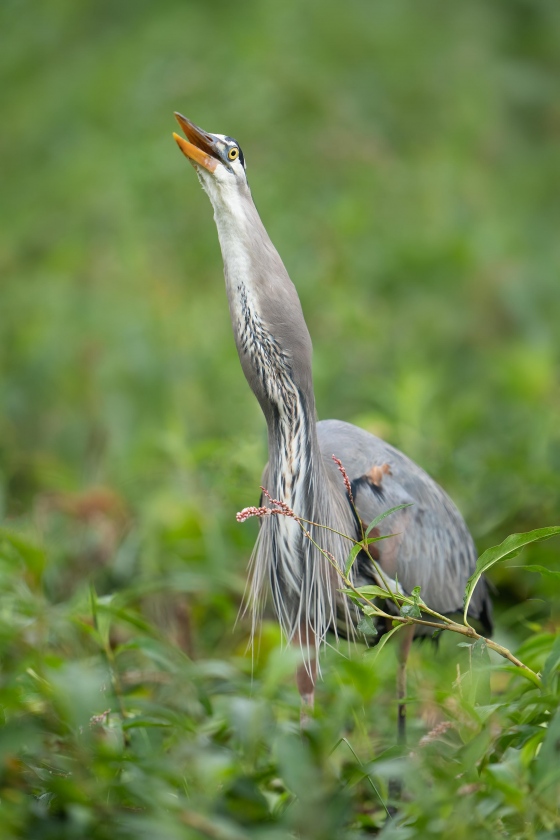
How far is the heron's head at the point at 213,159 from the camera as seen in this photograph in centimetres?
259

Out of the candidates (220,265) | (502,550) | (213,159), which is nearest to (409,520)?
(502,550)

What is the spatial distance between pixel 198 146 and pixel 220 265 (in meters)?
4.72

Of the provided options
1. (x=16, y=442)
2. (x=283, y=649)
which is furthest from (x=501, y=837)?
(x=16, y=442)

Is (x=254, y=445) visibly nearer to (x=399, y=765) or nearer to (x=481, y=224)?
(x=399, y=765)

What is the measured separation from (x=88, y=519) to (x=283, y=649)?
196 centimetres

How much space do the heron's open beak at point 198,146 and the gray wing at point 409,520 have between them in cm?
92

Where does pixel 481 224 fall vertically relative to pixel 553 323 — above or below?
above

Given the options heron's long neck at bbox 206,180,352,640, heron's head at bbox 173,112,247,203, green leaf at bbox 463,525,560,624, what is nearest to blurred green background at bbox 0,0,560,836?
heron's long neck at bbox 206,180,352,640

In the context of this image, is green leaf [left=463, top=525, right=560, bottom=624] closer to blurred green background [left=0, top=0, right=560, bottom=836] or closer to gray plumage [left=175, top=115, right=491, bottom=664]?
gray plumage [left=175, top=115, right=491, bottom=664]

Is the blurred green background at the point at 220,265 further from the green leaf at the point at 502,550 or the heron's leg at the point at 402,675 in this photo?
the green leaf at the point at 502,550

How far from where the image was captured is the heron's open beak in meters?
2.59

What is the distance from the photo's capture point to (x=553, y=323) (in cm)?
747

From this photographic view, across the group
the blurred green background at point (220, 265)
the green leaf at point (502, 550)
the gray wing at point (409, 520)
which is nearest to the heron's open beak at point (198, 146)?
the gray wing at point (409, 520)

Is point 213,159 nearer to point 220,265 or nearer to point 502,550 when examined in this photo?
point 502,550
